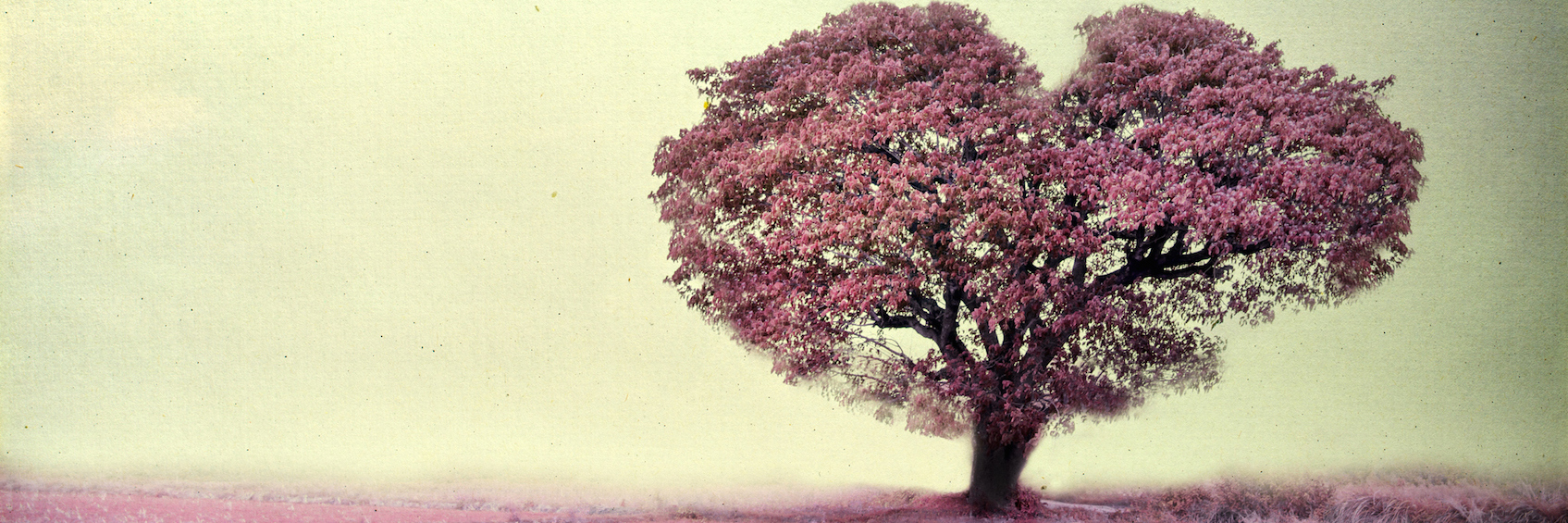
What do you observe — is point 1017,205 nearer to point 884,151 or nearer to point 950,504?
point 884,151

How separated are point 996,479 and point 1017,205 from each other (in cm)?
147

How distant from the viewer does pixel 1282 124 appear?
A: 4.45 metres

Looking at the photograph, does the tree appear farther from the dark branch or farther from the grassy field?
the grassy field

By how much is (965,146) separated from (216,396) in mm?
4319

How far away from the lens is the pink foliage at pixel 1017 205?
177 inches

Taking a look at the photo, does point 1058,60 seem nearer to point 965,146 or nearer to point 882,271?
point 965,146

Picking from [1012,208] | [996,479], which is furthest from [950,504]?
[1012,208]

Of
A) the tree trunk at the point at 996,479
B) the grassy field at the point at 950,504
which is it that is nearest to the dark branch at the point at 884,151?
the tree trunk at the point at 996,479

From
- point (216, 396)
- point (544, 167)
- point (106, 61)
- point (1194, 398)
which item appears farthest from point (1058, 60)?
point (106, 61)

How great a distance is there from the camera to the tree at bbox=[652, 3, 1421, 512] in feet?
14.7

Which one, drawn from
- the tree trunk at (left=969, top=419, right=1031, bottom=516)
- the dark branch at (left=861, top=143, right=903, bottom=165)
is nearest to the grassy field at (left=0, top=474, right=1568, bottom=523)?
the tree trunk at (left=969, top=419, right=1031, bottom=516)

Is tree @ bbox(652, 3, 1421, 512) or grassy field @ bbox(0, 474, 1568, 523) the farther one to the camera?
grassy field @ bbox(0, 474, 1568, 523)

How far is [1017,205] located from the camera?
448cm

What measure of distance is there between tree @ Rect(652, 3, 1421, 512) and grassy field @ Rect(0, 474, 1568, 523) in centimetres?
45
